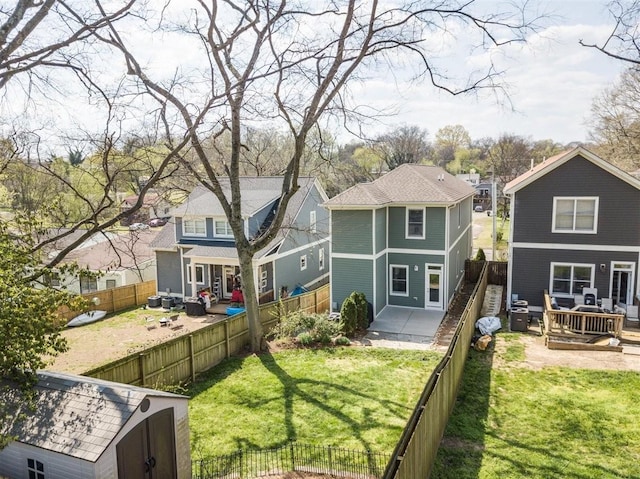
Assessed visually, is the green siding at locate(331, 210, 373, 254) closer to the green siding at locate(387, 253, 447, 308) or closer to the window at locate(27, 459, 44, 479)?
the green siding at locate(387, 253, 447, 308)

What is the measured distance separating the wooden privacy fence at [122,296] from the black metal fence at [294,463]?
16.6 meters

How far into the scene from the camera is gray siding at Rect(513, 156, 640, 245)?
58.0 feet

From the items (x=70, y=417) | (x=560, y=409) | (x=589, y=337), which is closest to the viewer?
(x=70, y=417)

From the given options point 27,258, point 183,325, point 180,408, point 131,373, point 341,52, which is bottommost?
point 183,325

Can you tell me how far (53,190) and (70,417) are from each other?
102ft

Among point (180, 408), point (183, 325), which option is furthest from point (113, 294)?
point (180, 408)

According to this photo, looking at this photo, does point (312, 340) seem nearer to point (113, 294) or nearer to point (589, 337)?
point (589, 337)

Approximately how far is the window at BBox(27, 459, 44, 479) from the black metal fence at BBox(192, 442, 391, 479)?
254 centimetres

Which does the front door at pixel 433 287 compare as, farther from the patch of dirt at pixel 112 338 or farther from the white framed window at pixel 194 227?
the white framed window at pixel 194 227

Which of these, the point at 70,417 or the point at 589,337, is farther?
the point at 589,337

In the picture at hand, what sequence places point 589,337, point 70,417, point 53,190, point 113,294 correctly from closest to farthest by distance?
point 70,417
point 589,337
point 113,294
point 53,190

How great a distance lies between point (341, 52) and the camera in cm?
1302

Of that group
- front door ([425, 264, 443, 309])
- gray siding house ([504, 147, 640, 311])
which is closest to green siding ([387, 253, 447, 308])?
front door ([425, 264, 443, 309])

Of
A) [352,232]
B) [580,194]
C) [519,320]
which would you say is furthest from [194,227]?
[580,194]
